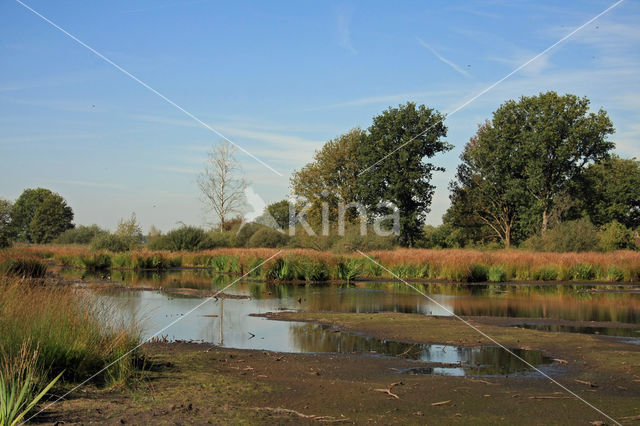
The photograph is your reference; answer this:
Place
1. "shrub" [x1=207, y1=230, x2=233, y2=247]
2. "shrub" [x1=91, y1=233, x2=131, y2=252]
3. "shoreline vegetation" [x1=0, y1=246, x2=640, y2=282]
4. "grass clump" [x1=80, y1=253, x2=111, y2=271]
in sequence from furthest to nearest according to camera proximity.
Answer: "shrub" [x1=207, y1=230, x2=233, y2=247] → "shrub" [x1=91, y1=233, x2=131, y2=252] → "grass clump" [x1=80, y1=253, x2=111, y2=271] → "shoreline vegetation" [x1=0, y1=246, x2=640, y2=282]

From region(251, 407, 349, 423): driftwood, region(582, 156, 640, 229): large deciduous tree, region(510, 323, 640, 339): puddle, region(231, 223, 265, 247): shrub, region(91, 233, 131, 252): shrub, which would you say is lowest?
region(251, 407, 349, 423): driftwood

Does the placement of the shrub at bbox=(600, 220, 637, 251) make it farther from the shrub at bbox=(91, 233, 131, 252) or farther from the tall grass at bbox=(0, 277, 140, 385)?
the tall grass at bbox=(0, 277, 140, 385)

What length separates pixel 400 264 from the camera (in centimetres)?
2980

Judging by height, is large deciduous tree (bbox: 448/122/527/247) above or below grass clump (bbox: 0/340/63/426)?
above

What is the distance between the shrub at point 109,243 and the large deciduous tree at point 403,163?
21277 millimetres

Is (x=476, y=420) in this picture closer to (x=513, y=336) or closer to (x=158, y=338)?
(x=513, y=336)

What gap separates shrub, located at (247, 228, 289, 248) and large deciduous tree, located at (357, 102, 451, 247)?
9892mm

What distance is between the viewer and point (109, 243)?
4112 centimetres

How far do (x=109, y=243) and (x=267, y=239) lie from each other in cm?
1186

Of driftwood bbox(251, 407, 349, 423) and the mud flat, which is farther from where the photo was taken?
the mud flat

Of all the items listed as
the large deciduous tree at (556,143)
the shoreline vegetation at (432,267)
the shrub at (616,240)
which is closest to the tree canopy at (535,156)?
the large deciduous tree at (556,143)

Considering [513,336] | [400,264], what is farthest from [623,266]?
[513,336]

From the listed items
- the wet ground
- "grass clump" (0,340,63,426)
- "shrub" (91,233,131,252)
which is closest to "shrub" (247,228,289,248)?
"shrub" (91,233,131,252)

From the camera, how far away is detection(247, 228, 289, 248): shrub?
46188 millimetres
